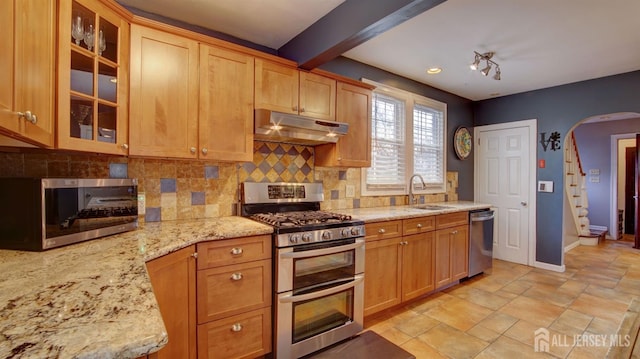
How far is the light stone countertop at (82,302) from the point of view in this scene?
590 millimetres

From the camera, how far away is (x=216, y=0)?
6.61 feet

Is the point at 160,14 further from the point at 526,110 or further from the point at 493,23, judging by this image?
the point at 526,110

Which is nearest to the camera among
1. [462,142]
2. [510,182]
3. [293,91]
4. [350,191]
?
[293,91]

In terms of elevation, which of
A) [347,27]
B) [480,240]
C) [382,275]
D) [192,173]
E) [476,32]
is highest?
[476,32]

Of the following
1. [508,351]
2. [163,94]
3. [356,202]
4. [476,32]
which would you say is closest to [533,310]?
[508,351]

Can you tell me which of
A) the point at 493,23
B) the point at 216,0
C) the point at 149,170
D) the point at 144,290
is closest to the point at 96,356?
the point at 144,290

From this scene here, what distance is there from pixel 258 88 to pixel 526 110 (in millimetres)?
4028

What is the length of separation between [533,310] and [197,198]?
3271mm

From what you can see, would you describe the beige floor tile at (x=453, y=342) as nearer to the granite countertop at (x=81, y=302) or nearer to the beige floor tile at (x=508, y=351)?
the beige floor tile at (x=508, y=351)

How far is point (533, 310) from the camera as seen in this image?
277cm

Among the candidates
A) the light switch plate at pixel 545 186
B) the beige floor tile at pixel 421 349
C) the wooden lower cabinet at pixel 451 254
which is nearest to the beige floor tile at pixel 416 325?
the beige floor tile at pixel 421 349

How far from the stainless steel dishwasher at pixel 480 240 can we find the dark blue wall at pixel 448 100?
37.4 inches

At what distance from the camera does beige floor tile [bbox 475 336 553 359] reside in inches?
81.4

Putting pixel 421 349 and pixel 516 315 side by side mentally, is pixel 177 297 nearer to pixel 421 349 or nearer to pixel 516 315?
pixel 421 349
